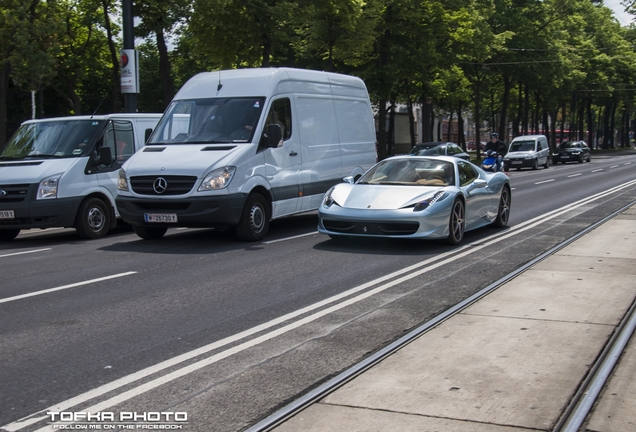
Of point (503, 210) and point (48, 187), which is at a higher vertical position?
point (48, 187)

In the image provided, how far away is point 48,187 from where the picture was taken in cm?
1280

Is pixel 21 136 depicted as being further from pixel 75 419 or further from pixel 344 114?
pixel 75 419

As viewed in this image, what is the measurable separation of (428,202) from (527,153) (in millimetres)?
34636

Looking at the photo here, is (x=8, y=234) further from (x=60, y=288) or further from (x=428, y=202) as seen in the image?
(x=428, y=202)

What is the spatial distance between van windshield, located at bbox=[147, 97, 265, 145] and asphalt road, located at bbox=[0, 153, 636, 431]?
62.0 inches

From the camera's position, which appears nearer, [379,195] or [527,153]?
[379,195]

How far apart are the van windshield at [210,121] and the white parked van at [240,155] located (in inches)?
0.7

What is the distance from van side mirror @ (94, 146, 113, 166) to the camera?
1350 centimetres

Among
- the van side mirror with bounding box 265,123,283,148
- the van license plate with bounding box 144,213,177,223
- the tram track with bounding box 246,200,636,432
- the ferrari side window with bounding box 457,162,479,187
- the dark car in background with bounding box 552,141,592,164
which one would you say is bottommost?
the dark car in background with bounding box 552,141,592,164

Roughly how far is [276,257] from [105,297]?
3.13 meters

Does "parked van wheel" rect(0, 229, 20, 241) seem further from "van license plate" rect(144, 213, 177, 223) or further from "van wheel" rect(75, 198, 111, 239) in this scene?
"van license plate" rect(144, 213, 177, 223)

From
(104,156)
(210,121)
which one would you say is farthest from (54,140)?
(210,121)

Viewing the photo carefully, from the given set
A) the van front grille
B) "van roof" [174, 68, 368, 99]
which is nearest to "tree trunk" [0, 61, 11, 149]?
"van roof" [174, 68, 368, 99]

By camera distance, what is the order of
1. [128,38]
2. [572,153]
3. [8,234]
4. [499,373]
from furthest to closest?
[572,153] < [128,38] < [8,234] < [499,373]
